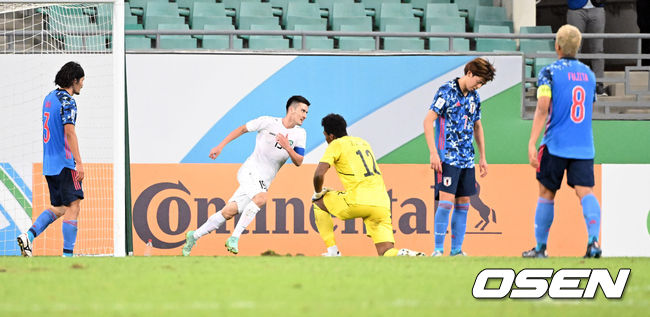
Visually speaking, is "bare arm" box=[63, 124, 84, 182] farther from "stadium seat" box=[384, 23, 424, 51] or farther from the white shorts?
"stadium seat" box=[384, 23, 424, 51]

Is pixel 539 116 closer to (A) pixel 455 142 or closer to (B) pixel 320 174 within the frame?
(A) pixel 455 142

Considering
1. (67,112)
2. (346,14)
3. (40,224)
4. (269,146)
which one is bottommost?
(40,224)

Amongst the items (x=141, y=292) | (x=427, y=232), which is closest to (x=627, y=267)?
(x=141, y=292)

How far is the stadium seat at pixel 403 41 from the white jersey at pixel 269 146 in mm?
3645

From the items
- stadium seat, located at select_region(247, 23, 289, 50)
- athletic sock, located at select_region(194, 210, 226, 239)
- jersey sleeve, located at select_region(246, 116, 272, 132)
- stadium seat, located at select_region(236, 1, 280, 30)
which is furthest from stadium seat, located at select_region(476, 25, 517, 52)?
athletic sock, located at select_region(194, 210, 226, 239)

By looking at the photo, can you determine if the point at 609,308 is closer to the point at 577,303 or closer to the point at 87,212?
the point at 577,303

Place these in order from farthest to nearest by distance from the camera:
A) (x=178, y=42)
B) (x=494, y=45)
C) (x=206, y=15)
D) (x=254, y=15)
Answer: (x=254, y=15), (x=206, y=15), (x=494, y=45), (x=178, y=42)

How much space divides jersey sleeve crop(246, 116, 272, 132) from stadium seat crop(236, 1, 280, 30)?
391cm

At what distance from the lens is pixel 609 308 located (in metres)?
4.91

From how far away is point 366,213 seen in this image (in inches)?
355

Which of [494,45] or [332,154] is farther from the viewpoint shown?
[494,45]

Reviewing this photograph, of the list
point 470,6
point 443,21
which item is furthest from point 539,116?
point 470,6

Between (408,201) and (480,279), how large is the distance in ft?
17.3

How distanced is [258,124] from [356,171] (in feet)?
4.60
